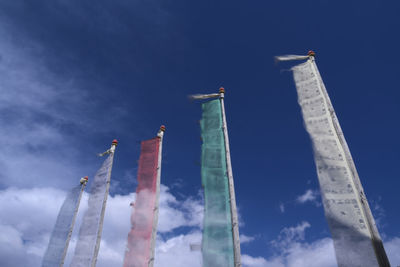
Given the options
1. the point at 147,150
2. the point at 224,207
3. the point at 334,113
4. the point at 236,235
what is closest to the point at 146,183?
the point at 147,150

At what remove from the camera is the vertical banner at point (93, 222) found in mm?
10930

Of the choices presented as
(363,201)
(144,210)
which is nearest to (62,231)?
(144,210)

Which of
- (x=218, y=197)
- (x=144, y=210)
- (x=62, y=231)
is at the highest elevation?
(x=62, y=231)

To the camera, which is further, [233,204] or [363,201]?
[233,204]

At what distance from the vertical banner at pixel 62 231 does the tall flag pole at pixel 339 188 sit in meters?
13.7

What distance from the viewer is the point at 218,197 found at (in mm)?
7766

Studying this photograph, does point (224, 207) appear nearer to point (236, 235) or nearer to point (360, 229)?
point (236, 235)

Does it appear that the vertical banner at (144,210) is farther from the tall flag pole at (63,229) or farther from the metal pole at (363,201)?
the metal pole at (363,201)

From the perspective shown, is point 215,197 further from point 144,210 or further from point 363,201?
point 363,201

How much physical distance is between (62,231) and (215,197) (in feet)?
36.4

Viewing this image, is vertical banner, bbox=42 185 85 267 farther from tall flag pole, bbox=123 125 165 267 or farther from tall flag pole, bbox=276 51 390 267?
tall flag pole, bbox=276 51 390 267

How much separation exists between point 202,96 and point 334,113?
6.06 metres

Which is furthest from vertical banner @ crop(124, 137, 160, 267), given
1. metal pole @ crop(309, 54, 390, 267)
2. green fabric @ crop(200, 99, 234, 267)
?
metal pole @ crop(309, 54, 390, 267)

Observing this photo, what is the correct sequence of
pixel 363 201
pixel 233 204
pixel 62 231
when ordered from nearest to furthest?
pixel 363 201 → pixel 233 204 → pixel 62 231
